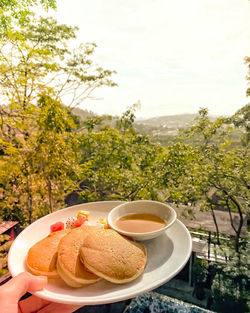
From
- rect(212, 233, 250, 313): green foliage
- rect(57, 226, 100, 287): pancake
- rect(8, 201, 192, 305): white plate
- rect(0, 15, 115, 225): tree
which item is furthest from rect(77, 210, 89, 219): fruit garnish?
rect(212, 233, 250, 313): green foliage

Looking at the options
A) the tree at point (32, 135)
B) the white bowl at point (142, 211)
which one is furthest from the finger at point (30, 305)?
the tree at point (32, 135)

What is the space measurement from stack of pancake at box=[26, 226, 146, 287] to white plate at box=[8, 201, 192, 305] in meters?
0.03

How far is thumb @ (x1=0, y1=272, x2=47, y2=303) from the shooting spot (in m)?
0.67

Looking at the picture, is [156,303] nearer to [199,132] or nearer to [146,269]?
[199,132]

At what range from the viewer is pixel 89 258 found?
727 millimetres

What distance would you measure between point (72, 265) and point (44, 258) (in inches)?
Result: 5.5

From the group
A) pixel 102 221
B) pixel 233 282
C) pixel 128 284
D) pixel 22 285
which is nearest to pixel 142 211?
pixel 102 221

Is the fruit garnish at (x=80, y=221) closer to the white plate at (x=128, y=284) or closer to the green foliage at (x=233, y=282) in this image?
the white plate at (x=128, y=284)

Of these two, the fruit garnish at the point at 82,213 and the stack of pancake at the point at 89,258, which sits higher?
the fruit garnish at the point at 82,213

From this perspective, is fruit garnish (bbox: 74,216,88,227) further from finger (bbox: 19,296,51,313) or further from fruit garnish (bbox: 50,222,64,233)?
finger (bbox: 19,296,51,313)

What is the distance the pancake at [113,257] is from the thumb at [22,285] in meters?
0.15

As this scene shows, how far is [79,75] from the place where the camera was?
8375mm

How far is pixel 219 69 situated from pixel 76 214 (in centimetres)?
573

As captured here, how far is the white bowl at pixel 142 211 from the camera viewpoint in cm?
87
